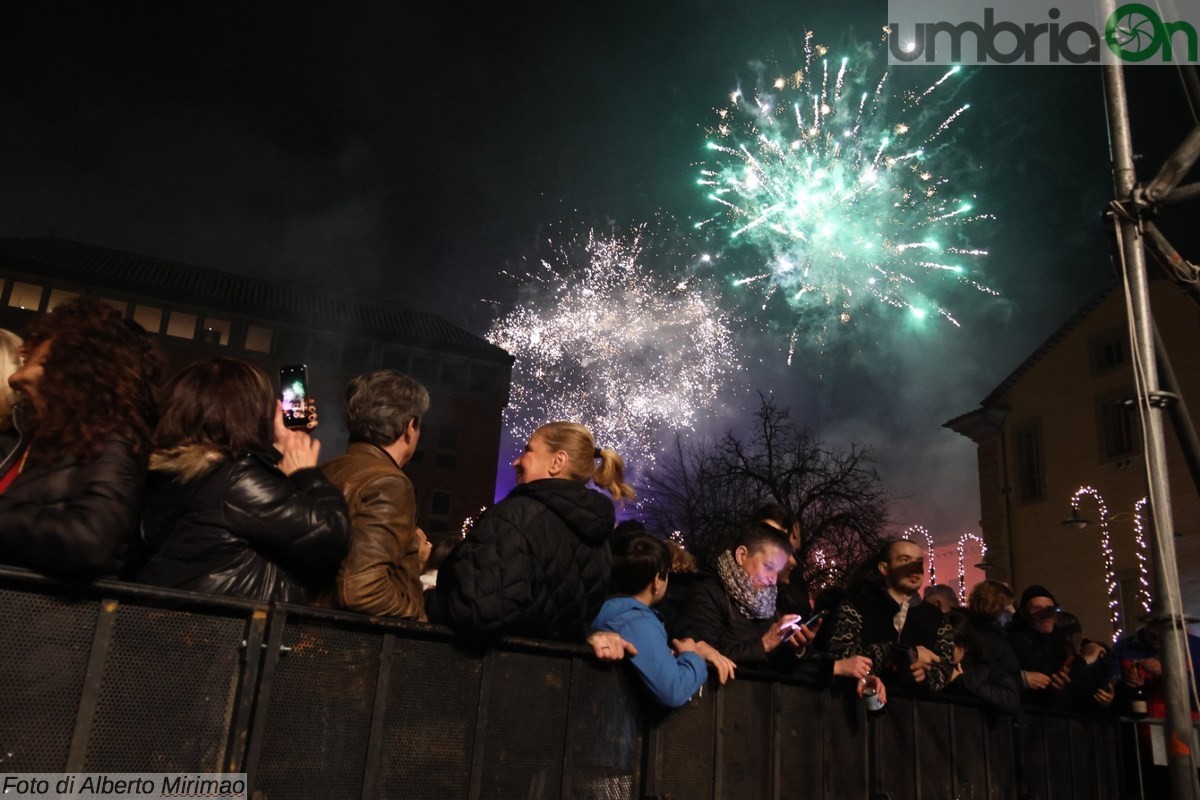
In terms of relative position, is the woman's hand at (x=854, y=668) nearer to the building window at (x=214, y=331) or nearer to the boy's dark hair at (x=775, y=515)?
the boy's dark hair at (x=775, y=515)

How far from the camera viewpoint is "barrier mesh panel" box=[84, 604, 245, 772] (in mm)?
2645

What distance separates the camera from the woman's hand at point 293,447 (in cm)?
343

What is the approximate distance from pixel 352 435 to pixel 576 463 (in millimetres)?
1069

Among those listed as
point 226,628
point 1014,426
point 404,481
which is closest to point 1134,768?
point 404,481

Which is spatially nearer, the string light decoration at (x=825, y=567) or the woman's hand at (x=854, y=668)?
the woman's hand at (x=854, y=668)

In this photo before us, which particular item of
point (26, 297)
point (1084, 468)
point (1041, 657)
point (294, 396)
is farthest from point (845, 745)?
point (26, 297)

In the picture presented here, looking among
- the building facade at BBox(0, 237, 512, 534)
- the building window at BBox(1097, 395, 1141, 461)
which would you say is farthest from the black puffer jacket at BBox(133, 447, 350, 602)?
the building facade at BBox(0, 237, 512, 534)

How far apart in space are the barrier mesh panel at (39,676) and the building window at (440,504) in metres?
54.1

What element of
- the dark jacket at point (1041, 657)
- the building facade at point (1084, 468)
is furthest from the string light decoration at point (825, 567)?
the dark jacket at point (1041, 657)

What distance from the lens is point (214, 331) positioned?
165 ft

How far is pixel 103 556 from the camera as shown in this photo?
2.56 meters

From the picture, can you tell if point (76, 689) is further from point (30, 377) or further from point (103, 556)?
point (30, 377)

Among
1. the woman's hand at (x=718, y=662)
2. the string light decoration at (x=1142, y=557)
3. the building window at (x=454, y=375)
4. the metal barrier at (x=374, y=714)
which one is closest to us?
the metal barrier at (x=374, y=714)

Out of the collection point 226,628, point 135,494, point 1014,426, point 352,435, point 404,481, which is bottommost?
point 226,628
